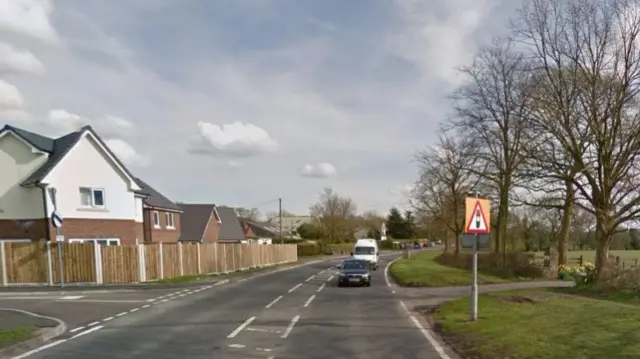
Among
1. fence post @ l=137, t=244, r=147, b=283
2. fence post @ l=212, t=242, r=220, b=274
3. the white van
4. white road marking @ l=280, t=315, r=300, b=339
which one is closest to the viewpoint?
white road marking @ l=280, t=315, r=300, b=339

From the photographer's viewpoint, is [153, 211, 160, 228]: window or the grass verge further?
[153, 211, 160, 228]: window

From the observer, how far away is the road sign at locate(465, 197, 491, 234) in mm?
13062

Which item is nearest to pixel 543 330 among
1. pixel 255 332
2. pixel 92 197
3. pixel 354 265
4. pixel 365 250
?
pixel 255 332

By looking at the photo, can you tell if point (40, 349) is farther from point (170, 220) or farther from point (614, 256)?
point (170, 220)

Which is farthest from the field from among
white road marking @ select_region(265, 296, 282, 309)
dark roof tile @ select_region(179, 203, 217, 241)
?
dark roof tile @ select_region(179, 203, 217, 241)

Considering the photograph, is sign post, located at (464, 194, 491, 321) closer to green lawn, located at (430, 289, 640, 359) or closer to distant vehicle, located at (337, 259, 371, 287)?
green lawn, located at (430, 289, 640, 359)

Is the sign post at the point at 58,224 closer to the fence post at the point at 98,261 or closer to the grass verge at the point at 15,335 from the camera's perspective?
the fence post at the point at 98,261

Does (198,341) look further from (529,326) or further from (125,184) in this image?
(125,184)

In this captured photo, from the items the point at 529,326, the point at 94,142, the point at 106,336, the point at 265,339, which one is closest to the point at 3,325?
the point at 106,336

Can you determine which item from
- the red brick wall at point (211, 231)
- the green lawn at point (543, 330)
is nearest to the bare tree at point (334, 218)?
the red brick wall at point (211, 231)

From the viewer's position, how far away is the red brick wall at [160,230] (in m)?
43.4

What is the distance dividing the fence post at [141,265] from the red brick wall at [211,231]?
95.1ft

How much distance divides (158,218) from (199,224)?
13774 mm

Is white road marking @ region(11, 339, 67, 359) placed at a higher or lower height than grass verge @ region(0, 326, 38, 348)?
lower
